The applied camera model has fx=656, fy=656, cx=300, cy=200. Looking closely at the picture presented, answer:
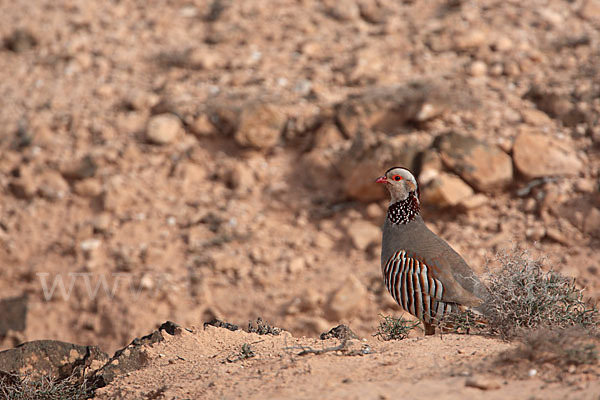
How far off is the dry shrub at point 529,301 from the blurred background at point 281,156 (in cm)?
233

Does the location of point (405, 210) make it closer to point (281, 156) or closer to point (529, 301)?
point (529, 301)

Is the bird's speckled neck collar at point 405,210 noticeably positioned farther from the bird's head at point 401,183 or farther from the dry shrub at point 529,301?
the dry shrub at point 529,301

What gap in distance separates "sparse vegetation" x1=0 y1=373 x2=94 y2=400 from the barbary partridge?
6.93ft

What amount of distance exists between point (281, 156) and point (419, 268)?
4586mm

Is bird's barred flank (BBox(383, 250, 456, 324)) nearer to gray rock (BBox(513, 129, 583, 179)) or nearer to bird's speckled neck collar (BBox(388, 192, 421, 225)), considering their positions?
bird's speckled neck collar (BBox(388, 192, 421, 225))

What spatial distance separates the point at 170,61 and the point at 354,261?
4.70 metres

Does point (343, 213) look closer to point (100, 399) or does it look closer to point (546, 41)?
point (546, 41)

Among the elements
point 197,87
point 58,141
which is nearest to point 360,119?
point 197,87

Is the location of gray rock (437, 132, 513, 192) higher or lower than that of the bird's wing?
lower

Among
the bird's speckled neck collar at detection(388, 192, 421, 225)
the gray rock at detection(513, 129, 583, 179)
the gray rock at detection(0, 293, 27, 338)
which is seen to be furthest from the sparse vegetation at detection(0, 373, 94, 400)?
the gray rock at detection(513, 129, 583, 179)

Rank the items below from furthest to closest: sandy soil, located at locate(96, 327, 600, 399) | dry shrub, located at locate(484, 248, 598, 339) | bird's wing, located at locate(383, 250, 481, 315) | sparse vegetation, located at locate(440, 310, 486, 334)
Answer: bird's wing, located at locate(383, 250, 481, 315) < sparse vegetation, located at locate(440, 310, 486, 334) < dry shrub, located at locate(484, 248, 598, 339) < sandy soil, located at locate(96, 327, 600, 399)

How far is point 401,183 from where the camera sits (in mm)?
4914

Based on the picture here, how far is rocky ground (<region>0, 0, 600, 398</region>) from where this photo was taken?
754cm

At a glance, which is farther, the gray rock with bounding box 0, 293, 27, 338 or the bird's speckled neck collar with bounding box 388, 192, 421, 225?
the gray rock with bounding box 0, 293, 27, 338
